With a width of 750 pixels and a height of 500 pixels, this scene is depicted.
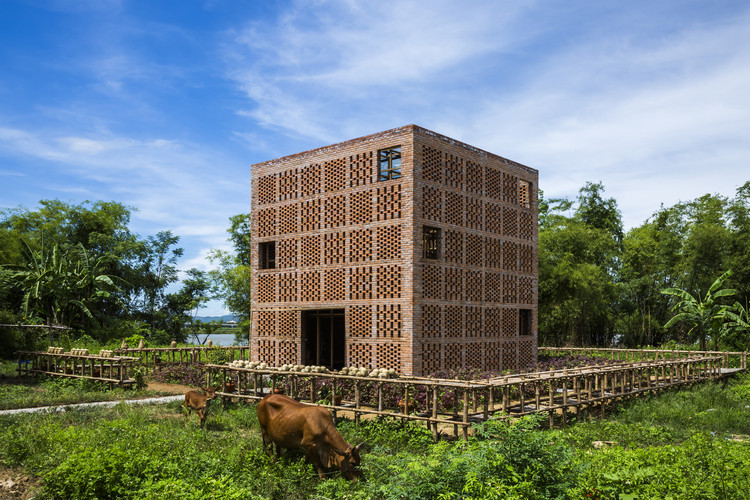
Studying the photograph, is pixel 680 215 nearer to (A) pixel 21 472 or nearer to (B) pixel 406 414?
(B) pixel 406 414

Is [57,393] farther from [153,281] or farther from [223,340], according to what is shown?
[223,340]

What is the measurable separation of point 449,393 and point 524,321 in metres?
10.2

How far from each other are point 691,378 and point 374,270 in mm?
11196

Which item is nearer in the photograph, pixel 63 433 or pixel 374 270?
pixel 63 433

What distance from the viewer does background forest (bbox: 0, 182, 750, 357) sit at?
103 ft

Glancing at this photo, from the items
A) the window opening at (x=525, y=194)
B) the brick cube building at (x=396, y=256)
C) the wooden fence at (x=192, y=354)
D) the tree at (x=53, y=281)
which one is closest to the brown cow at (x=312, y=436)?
the brick cube building at (x=396, y=256)

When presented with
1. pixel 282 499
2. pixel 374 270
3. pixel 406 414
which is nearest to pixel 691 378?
pixel 374 270

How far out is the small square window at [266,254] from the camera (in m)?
23.4

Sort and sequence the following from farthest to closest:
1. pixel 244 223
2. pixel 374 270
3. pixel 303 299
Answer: pixel 244 223, pixel 303 299, pixel 374 270

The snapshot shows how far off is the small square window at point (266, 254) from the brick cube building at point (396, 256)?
0.06 meters

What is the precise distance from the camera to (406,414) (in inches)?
471

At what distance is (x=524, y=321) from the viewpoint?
24.3 metres

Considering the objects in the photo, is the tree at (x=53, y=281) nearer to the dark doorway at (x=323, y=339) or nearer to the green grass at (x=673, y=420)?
the dark doorway at (x=323, y=339)

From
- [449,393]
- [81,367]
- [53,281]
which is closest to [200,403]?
[449,393]
